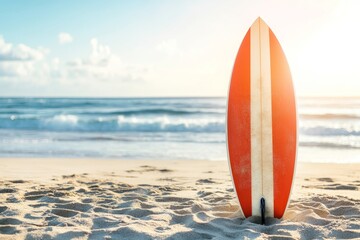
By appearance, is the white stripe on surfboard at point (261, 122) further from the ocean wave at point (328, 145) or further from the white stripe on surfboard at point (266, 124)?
the ocean wave at point (328, 145)

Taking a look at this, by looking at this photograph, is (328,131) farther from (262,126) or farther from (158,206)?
(262,126)

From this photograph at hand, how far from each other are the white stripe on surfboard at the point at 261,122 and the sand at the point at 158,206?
0.65ft

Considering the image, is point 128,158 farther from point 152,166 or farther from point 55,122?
point 55,122

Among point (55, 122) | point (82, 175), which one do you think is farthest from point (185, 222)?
point (55, 122)

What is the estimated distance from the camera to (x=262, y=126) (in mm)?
3059

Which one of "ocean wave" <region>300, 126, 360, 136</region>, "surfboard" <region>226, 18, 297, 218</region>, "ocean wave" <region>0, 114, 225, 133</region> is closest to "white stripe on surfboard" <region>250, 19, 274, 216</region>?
"surfboard" <region>226, 18, 297, 218</region>

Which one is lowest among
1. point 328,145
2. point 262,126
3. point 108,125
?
point 328,145

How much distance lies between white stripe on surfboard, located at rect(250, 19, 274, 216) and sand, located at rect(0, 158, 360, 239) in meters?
0.20

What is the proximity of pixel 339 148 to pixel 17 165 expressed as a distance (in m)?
6.15

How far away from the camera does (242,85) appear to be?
3115 mm

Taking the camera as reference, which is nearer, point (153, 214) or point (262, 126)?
point (262, 126)

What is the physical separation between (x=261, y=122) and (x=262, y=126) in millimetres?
29

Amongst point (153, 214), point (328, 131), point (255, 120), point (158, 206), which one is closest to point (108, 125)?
point (328, 131)

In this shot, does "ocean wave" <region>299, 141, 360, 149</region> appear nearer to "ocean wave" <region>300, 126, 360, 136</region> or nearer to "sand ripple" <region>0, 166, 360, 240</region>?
"ocean wave" <region>300, 126, 360, 136</region>
